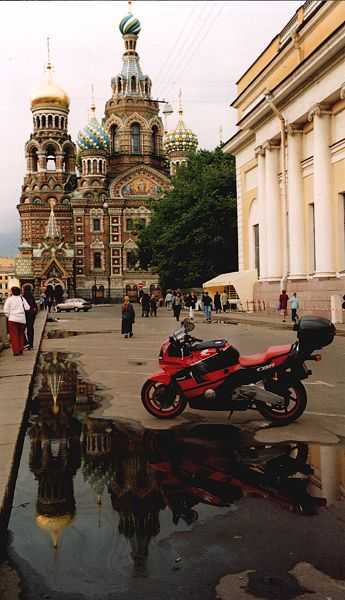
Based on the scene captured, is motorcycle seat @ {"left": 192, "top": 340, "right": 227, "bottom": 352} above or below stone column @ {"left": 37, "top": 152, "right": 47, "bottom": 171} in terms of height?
below

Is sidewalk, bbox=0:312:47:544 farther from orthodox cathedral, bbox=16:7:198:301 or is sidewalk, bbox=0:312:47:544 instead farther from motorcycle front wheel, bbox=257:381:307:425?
orthodox cathedral, bbox=16:7:198:301

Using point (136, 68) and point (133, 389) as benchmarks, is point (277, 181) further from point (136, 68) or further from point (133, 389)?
point (136, 68)

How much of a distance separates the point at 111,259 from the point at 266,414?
78265mm

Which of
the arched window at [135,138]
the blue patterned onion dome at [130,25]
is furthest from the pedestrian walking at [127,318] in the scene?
the blue patterned onion dome at [130,25]

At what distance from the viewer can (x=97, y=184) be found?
85.8 m

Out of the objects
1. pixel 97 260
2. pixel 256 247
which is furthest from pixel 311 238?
pixel 97 260

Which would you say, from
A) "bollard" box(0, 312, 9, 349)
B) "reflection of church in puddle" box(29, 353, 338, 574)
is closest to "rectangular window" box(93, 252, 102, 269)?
"bollard" box(0, 312, 9, 349)

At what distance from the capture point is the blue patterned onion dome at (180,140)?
3597 inches

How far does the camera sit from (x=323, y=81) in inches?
1030

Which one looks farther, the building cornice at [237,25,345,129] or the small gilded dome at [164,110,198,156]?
the small gilded dome at [164,110,198,156]

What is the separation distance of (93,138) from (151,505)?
8472 centimetres

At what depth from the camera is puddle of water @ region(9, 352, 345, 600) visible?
150 inches

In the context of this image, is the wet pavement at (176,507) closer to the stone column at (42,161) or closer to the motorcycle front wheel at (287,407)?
the motorcycle front wheel at (287,407)

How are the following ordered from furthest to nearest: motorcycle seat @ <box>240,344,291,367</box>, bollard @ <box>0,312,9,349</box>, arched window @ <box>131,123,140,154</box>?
arched window @ <box>131,123,140,154</box>, bollard @ <box>0,312,9,349</box>, motorcycle seat @ <box>240,344,291,367</box>
